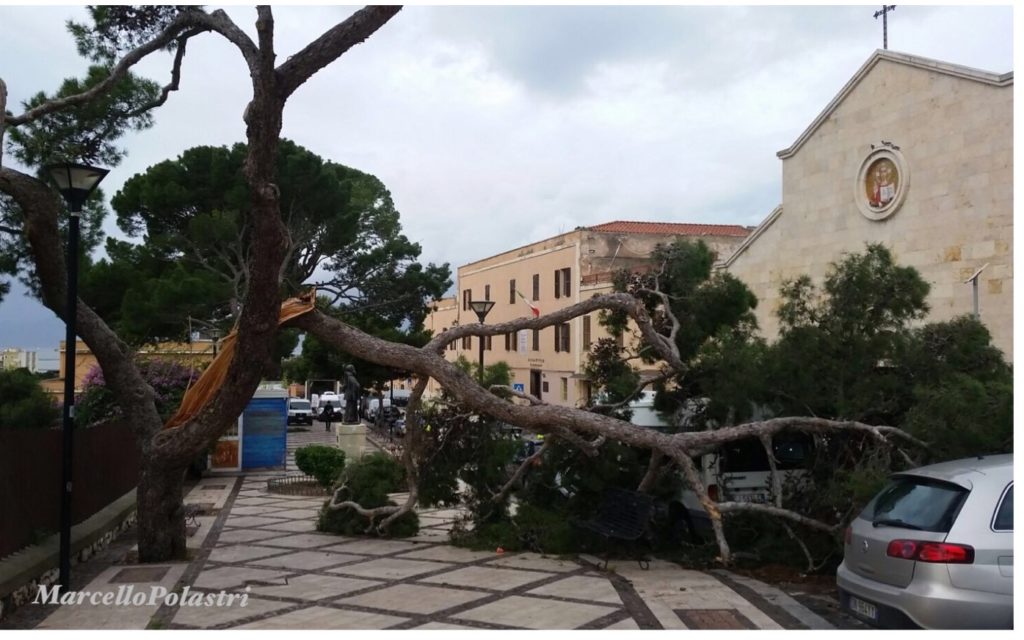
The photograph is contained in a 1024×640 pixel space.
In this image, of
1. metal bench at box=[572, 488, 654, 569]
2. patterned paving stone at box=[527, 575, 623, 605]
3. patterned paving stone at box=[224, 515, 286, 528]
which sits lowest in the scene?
patterned paving stone at box=[224, 515, 286, 528]

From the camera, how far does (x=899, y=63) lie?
17797 millimetres

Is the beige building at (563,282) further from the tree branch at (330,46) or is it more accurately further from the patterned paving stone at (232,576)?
the tree branch at (330,46)

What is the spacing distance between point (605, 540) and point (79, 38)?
8432mm

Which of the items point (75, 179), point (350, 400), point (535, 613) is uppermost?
point (75, 179)

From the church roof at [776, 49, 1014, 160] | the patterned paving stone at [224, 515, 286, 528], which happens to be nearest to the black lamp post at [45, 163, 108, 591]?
the patterned paving stone at [224, 515, 286, 528]

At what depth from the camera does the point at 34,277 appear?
40.1ft

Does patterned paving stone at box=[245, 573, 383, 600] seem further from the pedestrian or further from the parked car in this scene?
the parked car

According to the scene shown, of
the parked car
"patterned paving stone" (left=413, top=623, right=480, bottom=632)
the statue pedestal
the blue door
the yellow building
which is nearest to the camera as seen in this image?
"patterned paving stone" (left=413, top=623, right=480, bottom=632)

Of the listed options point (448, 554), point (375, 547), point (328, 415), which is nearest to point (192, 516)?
point (375, 547)

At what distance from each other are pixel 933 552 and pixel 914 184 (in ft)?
46.0

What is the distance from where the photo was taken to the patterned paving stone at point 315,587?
7.92 m

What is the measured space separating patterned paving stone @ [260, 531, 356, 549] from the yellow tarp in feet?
7.31

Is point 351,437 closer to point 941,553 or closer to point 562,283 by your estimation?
point 941,553

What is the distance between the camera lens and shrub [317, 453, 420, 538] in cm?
1144
